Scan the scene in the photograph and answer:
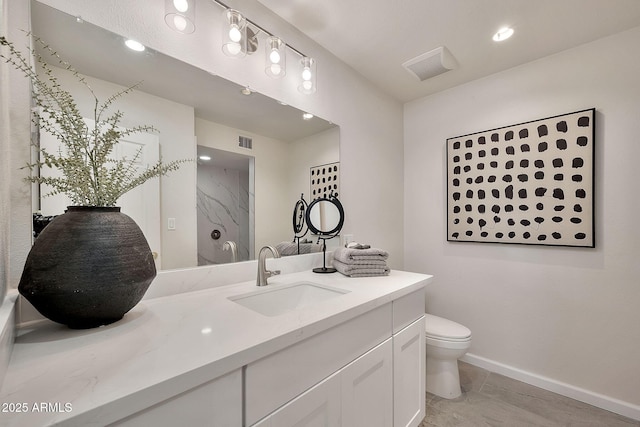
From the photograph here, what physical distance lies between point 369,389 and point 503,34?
2148mm

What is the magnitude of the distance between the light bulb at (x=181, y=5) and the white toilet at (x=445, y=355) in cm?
218

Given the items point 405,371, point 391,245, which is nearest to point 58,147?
point 405,371

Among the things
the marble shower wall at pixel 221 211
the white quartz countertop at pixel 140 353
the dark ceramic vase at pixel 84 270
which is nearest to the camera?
the white quartz countertop at pixel 140 353

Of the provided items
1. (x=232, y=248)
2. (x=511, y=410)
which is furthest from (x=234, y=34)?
(x=511, y=410)

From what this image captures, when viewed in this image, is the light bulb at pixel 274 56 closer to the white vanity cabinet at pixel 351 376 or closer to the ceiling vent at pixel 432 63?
the ceiling vent at pixel 432 63

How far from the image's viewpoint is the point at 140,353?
59cm

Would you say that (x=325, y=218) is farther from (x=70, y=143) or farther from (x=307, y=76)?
(x=70, y=143)

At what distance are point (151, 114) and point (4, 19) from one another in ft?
1.33

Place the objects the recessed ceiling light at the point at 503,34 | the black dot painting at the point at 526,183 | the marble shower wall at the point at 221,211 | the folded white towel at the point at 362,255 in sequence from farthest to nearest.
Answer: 1. the black dot painting at the point at 526,183
2. the recessed ceiling light at the point at 503,34
3. the folded white towel at the point at 362,255
4. the marble shower wall at the point at 221,211

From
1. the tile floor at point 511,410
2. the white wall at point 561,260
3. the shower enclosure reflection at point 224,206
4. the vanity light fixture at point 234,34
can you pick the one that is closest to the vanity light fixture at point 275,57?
the vanity light fixture at point 234,34

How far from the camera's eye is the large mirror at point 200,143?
0.90 metres

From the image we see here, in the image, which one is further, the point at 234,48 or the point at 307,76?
the point at 307,76

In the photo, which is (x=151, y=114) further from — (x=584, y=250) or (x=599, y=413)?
(x=599, y=413)

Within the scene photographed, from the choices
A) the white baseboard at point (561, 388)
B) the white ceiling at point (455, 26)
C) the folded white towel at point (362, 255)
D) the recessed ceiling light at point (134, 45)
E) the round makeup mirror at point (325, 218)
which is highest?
the white ceiling at point (455, 26)
